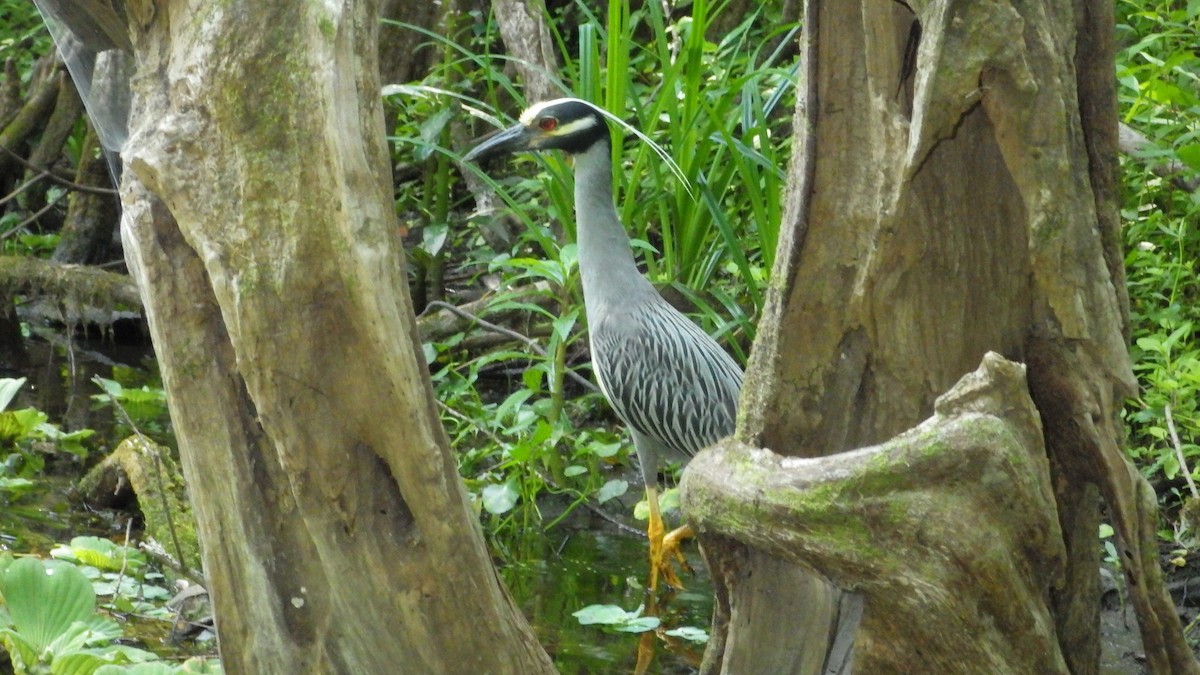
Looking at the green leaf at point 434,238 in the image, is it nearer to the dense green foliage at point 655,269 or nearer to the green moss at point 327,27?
the dense green foliage at point 655,269

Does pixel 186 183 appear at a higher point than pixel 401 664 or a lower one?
higher

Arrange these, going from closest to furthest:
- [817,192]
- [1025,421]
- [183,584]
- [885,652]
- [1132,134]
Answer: [1025,421], [885,652], [817,192], [183,584], [1132,134]

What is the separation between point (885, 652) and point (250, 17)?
1381mm

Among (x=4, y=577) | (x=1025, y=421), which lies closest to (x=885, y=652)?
(x=1025, y=421)

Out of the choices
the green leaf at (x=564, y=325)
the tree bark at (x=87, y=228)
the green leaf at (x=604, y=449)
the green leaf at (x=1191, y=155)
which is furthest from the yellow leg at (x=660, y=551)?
the tree bark at (x=87, y=228)

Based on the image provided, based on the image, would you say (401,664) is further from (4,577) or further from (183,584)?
(183,584)

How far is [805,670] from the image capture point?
2.25 metres

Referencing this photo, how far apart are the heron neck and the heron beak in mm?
187

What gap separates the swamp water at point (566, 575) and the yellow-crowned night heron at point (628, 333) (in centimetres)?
21

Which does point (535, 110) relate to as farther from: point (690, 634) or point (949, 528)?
point (949, 528)

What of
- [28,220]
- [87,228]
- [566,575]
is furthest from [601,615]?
[28,220]

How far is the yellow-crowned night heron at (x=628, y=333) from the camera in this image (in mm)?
4531

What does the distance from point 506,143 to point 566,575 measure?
4.79 feet

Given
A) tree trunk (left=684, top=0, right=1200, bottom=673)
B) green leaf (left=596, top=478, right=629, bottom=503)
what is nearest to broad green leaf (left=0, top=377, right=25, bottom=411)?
green leaf (left=596, top=478, right=629, bottom=503)
